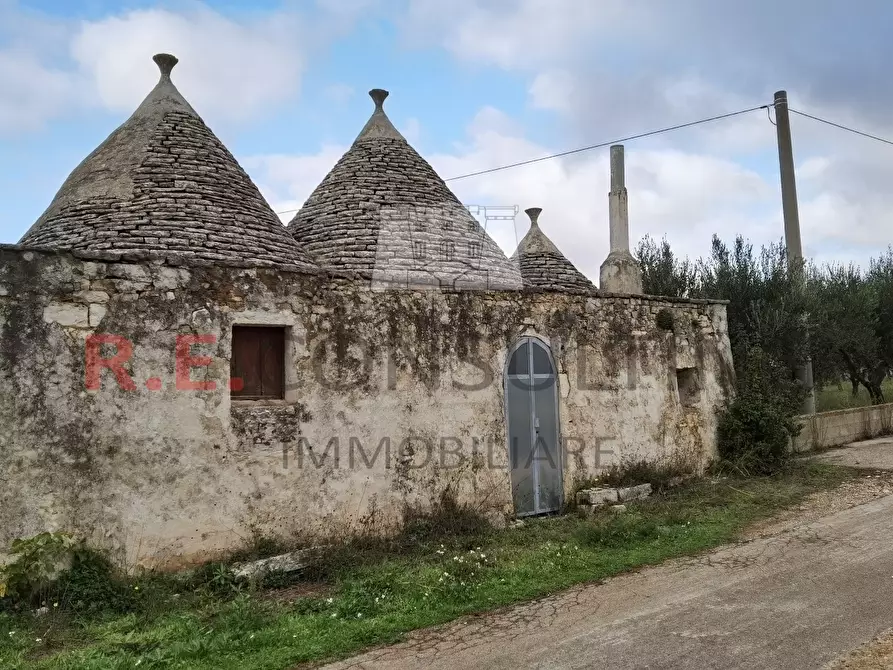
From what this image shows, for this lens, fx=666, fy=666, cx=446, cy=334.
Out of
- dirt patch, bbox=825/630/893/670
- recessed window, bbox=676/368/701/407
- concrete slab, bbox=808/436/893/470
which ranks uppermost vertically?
recessed window, bbox=676/368/701/407

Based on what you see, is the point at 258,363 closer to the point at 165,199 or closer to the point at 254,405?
the point at 254,405

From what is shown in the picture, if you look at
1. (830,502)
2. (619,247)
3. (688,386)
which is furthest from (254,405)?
(619,247)

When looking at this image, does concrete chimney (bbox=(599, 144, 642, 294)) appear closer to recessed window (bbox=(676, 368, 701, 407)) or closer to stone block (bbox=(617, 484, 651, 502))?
recessed window (bbox=(676, 368, 701, 407))

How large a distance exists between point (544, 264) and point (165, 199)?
642 centimetres

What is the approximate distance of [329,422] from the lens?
604 cm

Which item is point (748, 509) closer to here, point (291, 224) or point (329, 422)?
point (329, 422)

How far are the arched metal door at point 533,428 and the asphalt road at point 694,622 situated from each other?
2005 millimetres

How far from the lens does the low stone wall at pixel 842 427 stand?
1171 cm

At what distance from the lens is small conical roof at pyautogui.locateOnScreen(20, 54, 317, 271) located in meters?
6.56

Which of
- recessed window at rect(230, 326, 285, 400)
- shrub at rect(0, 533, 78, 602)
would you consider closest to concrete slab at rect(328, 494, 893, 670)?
shrub at rect(0, 533, 78, 602)

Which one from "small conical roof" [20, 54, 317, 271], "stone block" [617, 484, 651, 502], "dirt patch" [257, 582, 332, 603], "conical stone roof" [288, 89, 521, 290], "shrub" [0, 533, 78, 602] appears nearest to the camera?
"shrub" [0, 533, 78, 602]

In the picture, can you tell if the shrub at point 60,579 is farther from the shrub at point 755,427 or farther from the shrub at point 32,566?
the shrub at point 755,427

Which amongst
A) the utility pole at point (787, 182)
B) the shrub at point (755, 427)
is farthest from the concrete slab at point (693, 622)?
the utility pole at point (787, 182)

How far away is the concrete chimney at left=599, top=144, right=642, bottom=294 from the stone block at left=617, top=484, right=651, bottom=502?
3.53 m
